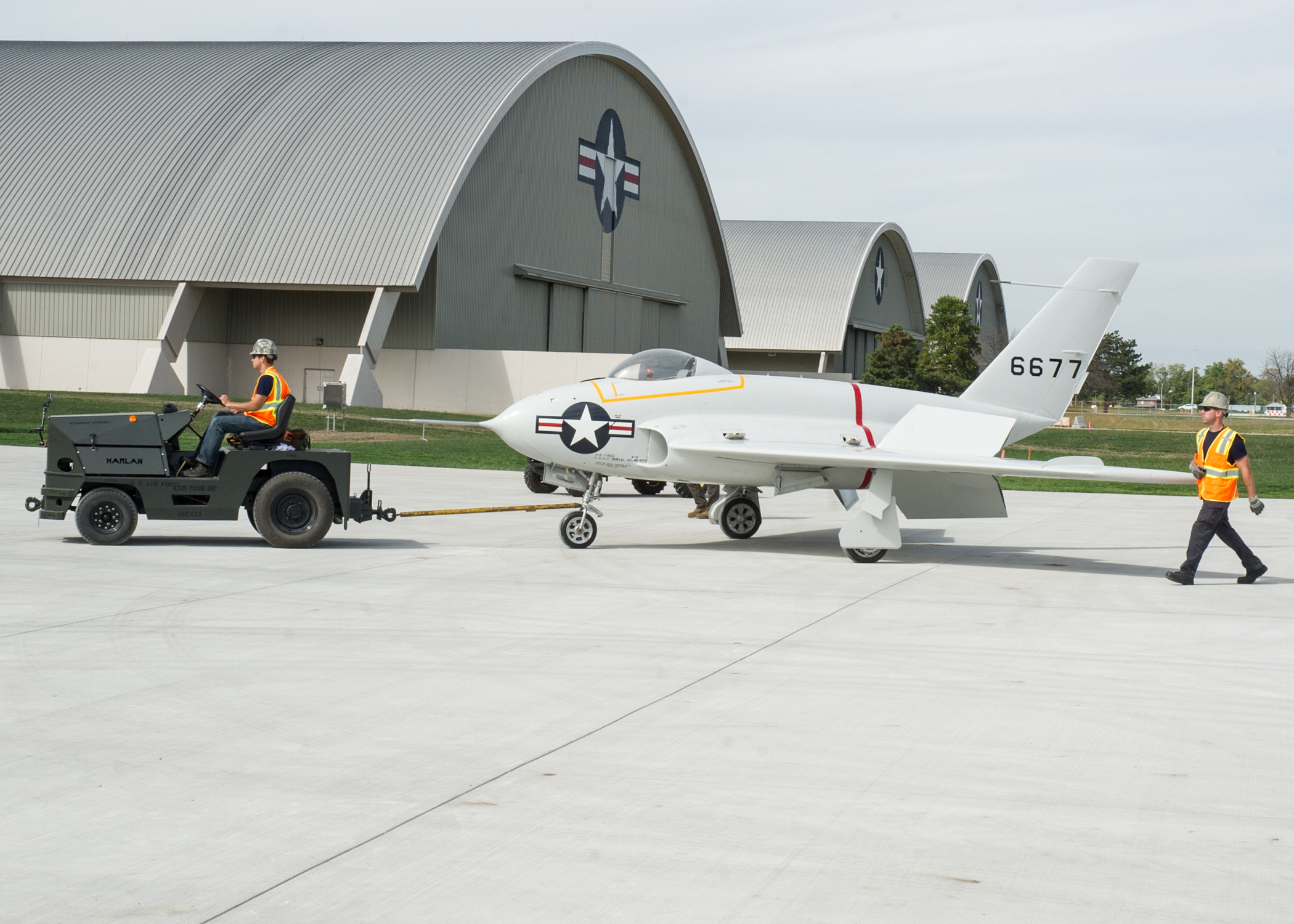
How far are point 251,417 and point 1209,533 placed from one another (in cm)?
951

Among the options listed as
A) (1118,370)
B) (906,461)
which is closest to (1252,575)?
(906,461)

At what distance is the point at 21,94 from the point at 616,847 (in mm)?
51372

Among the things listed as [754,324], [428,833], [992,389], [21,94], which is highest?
[21,94]

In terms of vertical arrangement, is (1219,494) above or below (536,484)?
above

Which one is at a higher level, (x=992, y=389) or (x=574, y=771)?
(x=992, y=389)

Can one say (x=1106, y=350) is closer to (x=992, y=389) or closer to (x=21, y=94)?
(x=21, y=94)

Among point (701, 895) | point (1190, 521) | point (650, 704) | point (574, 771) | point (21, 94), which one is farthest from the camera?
point (21, 94)

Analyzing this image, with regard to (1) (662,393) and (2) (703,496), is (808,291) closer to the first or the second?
(2) (703,496)

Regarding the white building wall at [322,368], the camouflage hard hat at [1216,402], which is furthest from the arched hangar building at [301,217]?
the camouflage hard hat at [1216,402]

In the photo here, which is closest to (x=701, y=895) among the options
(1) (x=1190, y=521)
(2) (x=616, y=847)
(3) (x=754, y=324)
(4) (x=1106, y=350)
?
(2) (x=616, y=847)

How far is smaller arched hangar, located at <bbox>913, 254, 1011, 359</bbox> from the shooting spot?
97188mm

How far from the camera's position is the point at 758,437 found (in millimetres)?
13836

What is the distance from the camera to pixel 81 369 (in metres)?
44.1

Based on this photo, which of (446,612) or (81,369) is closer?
(446,612)
